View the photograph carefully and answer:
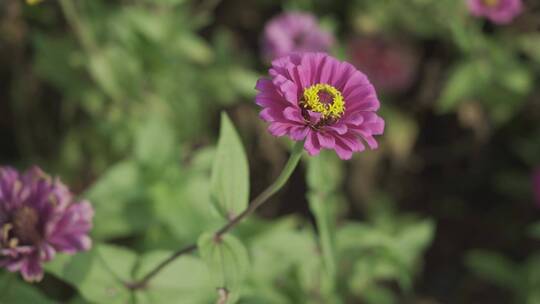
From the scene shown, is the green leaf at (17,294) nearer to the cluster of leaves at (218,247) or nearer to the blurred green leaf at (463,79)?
the cluster of leaves at (218,247)

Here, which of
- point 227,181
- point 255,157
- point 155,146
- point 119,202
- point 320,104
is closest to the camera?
point 320,104

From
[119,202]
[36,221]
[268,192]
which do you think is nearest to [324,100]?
[268,192]

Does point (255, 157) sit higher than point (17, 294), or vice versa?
point (255, 157)

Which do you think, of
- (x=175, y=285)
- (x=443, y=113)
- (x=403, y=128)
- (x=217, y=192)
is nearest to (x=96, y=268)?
(x=175, y=285)

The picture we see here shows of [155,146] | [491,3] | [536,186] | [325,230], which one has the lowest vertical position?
[325,230]

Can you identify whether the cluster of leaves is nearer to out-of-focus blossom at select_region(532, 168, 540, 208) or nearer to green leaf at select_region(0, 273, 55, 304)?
green leaf at select_region(0, 273, 55, 304)

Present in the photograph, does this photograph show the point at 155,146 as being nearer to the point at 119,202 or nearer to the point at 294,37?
the point at 119,202
